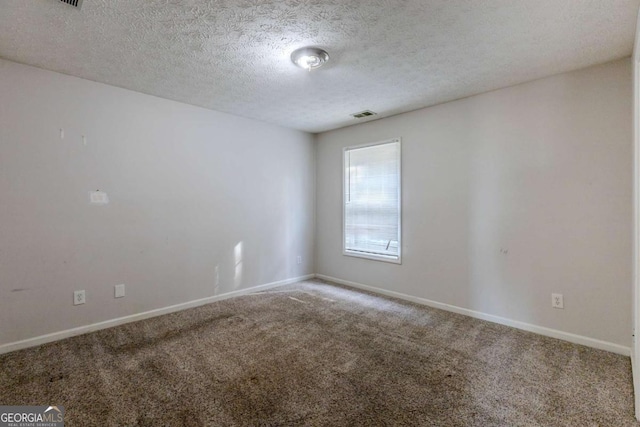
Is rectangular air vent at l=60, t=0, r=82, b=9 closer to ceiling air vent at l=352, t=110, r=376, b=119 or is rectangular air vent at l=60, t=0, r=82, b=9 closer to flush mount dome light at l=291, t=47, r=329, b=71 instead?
flush mount dome light at l=291, t=47, r=329, b=71

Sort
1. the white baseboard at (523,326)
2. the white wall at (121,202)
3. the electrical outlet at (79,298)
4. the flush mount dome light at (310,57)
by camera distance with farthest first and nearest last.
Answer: the electrical outlet at (79,298), the white wall at (121,202), the white baseboard at (523,326), the flush mount dome light at (310,57)

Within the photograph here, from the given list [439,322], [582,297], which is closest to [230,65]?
[439,322]

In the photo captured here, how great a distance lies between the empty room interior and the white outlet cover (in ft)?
0.05

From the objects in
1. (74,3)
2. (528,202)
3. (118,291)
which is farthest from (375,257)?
(74,3)

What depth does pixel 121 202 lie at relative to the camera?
10.2 feet

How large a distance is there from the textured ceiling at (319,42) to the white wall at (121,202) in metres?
0.35

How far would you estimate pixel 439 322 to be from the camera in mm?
3100

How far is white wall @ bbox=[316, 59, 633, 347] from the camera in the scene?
247cm

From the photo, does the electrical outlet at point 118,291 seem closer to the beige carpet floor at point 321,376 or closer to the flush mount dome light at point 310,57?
the beige carpet floor at point 321,376

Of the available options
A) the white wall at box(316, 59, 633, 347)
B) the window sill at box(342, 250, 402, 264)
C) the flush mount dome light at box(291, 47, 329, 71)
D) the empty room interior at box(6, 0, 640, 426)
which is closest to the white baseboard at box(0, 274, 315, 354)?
the empty room interior at box(6, 0, 640, 426)

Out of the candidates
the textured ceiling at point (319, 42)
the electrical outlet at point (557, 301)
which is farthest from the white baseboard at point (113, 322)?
the electrical outlet at point (557, 301)

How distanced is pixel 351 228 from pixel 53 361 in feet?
11.7

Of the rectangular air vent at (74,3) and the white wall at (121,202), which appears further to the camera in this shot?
the white wall at (121,202)

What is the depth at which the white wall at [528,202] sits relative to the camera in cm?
247
